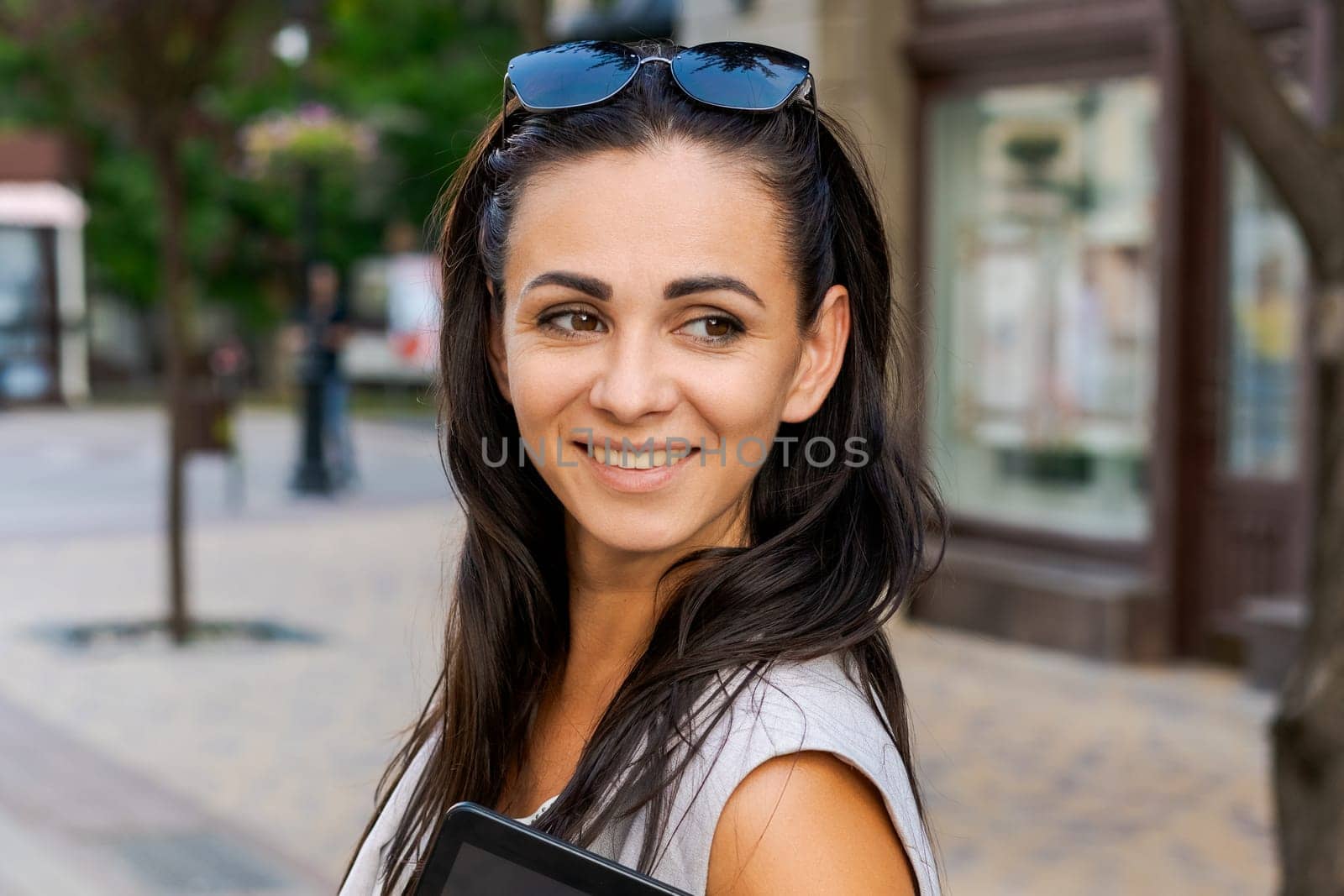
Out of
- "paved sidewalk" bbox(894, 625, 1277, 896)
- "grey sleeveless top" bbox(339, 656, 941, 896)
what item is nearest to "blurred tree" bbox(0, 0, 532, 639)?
"paved sidewalk" bbox(894, 625, 1277, 896)

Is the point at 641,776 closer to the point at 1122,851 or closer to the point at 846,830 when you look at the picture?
the point at 846,830

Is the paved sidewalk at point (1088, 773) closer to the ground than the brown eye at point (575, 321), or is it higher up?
closer to the ground

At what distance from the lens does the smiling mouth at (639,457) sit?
1.38 m

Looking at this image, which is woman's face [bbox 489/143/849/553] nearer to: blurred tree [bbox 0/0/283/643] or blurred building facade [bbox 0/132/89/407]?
blurred tree [bbox 0/0/283/643]

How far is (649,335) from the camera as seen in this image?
1.35 m

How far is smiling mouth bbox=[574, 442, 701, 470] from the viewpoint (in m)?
1.38

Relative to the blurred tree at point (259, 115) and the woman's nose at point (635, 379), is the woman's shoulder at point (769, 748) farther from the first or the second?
the blurred tree at point (259, 115)

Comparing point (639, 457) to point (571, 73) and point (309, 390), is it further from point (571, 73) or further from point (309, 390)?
point (309, 390)

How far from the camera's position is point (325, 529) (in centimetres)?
1395

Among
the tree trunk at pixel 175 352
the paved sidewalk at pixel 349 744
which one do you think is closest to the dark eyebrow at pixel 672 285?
the paved sidewalk at pixel 349 744

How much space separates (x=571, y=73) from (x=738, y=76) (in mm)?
140

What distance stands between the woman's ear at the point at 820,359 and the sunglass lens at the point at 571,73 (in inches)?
10.4

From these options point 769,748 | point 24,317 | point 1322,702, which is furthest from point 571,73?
point 24,317

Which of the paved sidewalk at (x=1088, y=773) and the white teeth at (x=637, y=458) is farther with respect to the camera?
the paved sidewalk at (x=1088, y=773)
